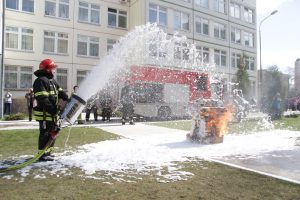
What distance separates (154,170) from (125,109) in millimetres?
11355

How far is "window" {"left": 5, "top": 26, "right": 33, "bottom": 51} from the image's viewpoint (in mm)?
27141

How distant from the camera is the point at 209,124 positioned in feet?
32.1

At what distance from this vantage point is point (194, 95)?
22266 mm

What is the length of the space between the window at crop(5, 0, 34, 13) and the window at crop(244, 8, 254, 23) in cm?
3141

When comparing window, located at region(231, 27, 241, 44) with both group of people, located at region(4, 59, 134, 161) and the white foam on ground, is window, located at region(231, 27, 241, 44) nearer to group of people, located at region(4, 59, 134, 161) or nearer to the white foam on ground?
the white foam on ground

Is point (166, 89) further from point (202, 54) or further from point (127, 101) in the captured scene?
point (202, 54)

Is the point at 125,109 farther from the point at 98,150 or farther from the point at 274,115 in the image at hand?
the point at 274,115

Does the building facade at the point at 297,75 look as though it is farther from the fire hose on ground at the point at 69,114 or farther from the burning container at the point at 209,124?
the fire hose on ground at the point at 69,114

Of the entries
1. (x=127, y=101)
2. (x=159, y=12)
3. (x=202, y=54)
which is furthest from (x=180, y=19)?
(x=127, y=101)

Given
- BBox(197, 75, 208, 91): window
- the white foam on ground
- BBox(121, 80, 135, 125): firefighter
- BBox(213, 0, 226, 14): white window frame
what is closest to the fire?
the white foam on ground

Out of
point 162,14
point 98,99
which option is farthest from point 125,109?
point 162,14

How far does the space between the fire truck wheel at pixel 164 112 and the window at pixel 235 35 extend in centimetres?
2668

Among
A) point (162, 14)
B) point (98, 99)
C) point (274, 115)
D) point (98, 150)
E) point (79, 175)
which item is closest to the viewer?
point (79, 175)

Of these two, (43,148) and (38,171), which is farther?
(43,148)
